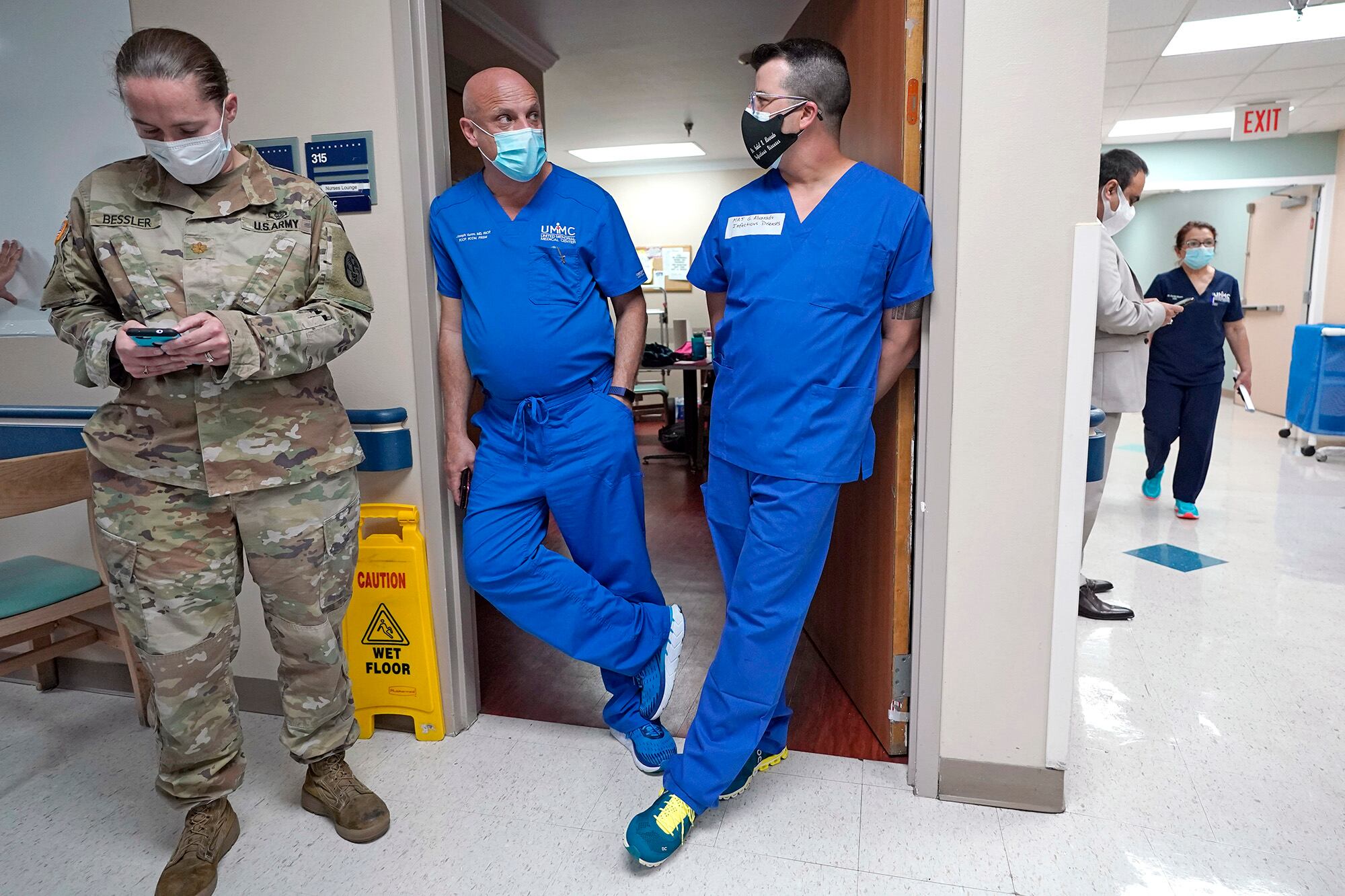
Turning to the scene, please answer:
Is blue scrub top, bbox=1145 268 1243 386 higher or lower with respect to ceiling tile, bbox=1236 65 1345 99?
lower

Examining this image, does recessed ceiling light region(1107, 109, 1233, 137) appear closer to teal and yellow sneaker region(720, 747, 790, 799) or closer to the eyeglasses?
the eyeglasses

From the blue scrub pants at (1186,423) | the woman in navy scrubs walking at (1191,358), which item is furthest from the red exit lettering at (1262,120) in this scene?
the blue scrub pants at (1186,423)

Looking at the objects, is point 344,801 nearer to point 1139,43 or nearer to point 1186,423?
point 1186,423

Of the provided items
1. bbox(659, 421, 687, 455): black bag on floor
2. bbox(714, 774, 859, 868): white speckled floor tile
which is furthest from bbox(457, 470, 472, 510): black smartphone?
bbox(659, 421, 687, 455): black bag on floor

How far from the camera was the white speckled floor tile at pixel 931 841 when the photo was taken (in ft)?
5.08

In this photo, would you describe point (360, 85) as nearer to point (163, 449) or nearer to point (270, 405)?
point (270, 405)

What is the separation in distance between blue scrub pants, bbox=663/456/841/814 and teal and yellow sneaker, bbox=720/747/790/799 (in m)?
0.09

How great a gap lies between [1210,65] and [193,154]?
6.45 metres

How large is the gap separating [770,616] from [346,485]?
93 centimetres

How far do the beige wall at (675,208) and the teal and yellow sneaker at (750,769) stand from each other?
22.3 feet

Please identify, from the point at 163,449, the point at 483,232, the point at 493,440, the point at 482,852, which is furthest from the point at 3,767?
the point at 483,232

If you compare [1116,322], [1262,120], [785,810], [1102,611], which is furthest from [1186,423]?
[1262,120]

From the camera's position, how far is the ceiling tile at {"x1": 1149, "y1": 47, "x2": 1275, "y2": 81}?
17.3 feet

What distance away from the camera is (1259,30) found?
16.2 ft
